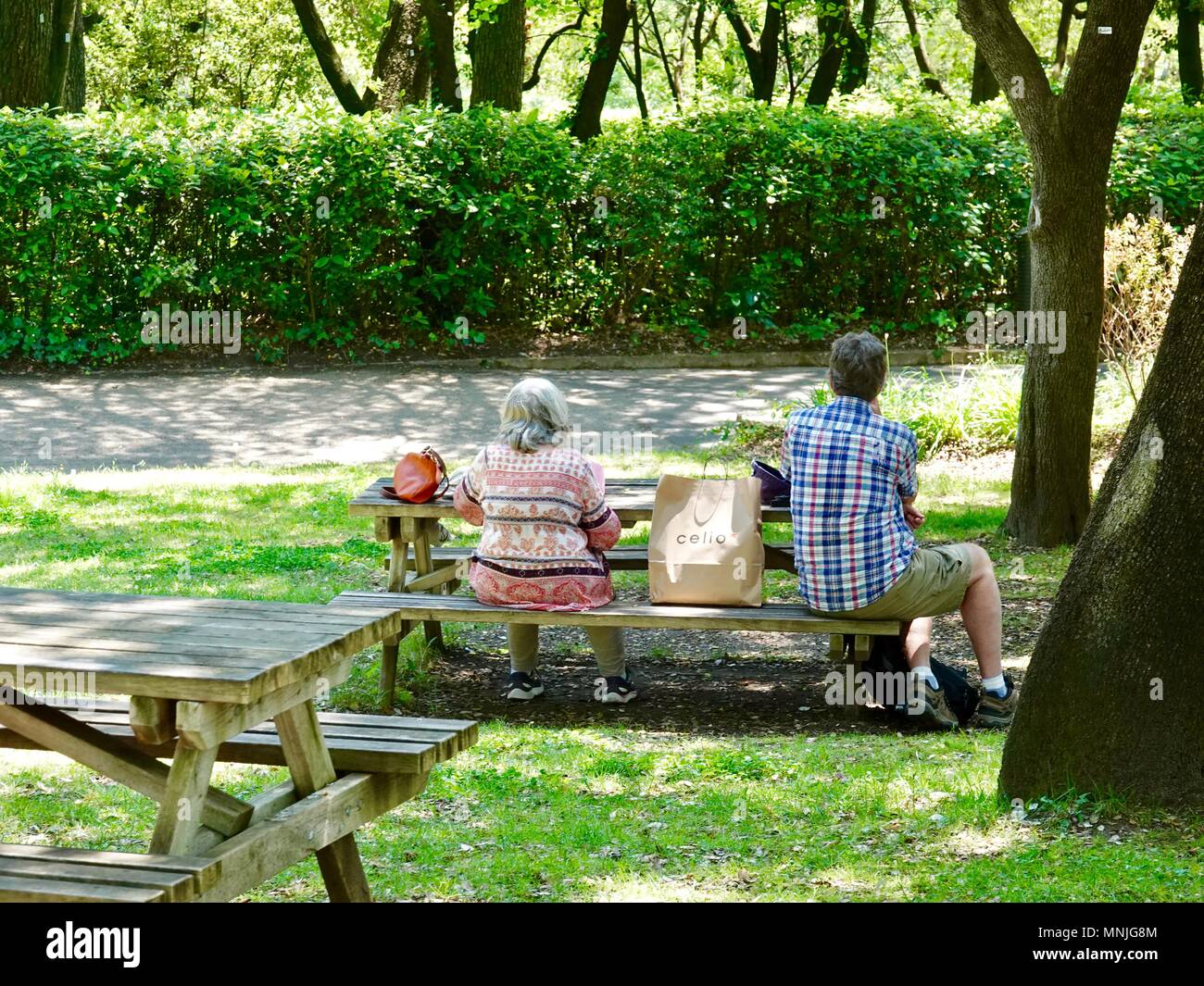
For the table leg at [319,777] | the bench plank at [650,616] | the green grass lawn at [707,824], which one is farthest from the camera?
the bench plank at [650,616]

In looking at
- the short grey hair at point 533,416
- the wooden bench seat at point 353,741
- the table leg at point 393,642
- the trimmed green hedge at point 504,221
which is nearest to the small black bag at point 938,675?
the short grey hair at point 533,416

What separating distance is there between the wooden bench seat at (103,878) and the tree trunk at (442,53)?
17564mm

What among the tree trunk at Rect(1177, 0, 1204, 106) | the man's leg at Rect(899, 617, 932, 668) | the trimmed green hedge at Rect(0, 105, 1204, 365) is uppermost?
the tree trunk at Rect(1177, 0, 1204, 106)

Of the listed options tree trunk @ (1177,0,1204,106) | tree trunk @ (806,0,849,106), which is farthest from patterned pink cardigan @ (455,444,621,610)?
tree trunk @ (1177,0,1204,106)

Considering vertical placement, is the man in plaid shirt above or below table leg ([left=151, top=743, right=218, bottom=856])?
above

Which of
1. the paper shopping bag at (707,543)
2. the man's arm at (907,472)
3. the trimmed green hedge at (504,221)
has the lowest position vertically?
the paper shopping bag at (707,543)

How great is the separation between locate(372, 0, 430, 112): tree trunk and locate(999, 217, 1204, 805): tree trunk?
17.8m

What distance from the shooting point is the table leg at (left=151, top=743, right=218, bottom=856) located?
344 centimetres

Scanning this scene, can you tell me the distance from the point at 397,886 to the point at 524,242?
12.6 meters

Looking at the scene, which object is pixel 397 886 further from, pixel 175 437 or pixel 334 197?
pixel 334 197

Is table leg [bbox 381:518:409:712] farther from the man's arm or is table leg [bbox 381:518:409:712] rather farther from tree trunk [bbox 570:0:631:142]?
tree trunk [bbox 570:0:631:142]

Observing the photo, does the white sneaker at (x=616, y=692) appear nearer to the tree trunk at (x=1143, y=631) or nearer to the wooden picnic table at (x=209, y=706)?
the tree trunk at (x=1143, y=631)

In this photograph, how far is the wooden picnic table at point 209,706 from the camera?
337 cm
